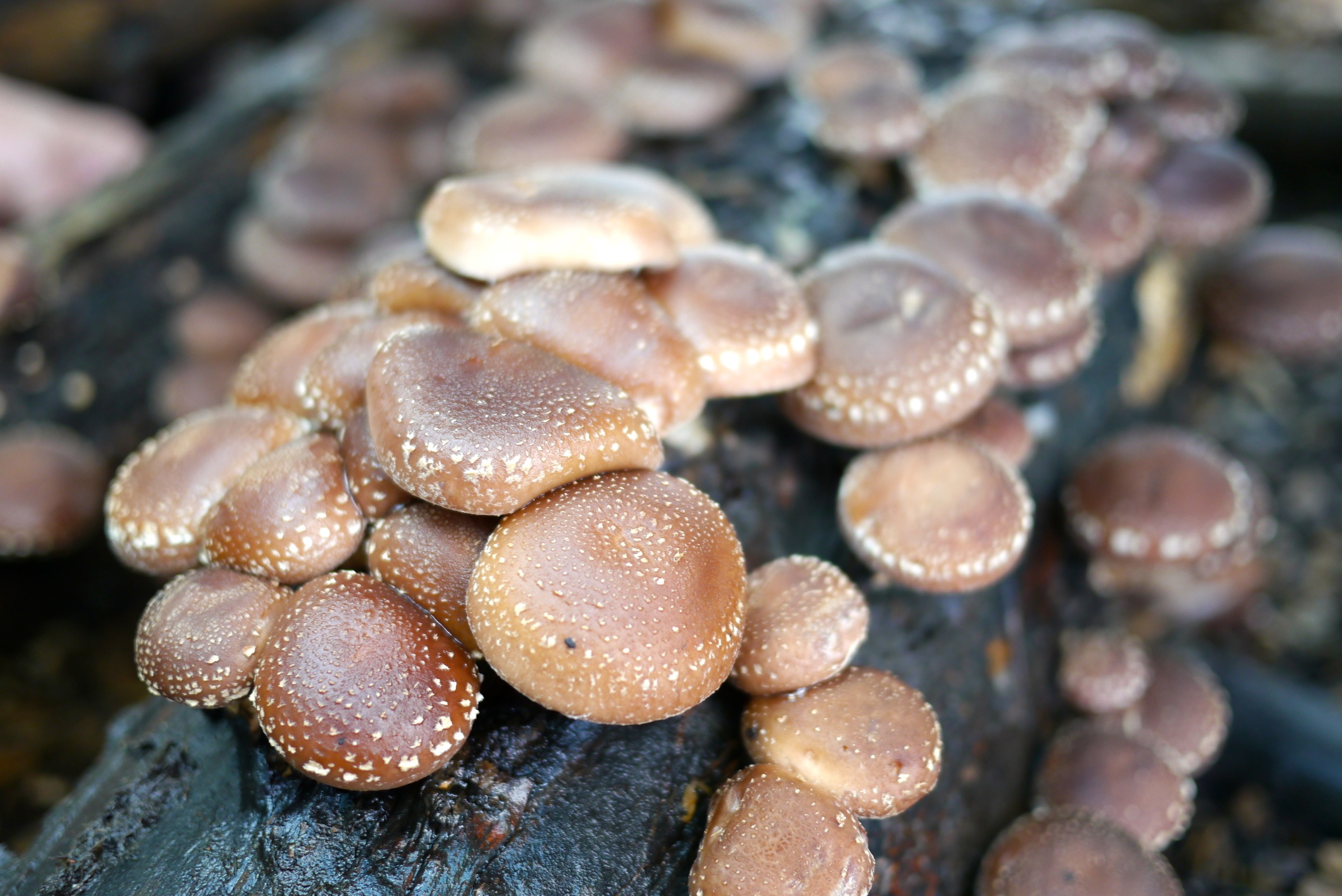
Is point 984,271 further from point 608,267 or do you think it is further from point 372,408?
point 372,408

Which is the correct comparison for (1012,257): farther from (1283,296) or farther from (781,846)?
(1283,296)

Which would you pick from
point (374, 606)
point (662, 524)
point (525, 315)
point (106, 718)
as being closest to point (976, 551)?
point (662, 524)

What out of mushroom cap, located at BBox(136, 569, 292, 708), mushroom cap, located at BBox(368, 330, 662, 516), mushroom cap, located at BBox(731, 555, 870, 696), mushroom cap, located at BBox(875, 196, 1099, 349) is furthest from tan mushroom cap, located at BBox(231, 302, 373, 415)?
mushroom cap, located at BBox(875, 196, 1099, 349)

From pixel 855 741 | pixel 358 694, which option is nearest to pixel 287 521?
pixel 358 694

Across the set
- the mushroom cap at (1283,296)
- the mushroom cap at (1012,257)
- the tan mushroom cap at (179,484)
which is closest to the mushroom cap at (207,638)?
the tan mushroom cap at (179,484)

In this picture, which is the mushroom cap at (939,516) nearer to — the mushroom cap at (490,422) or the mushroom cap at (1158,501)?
the mushroom cap at (490,422)

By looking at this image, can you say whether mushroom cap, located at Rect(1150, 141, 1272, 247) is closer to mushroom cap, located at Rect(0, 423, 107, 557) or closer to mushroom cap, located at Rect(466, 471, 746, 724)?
mushroom cap, located at Rect(466, 471, 746, 724)
